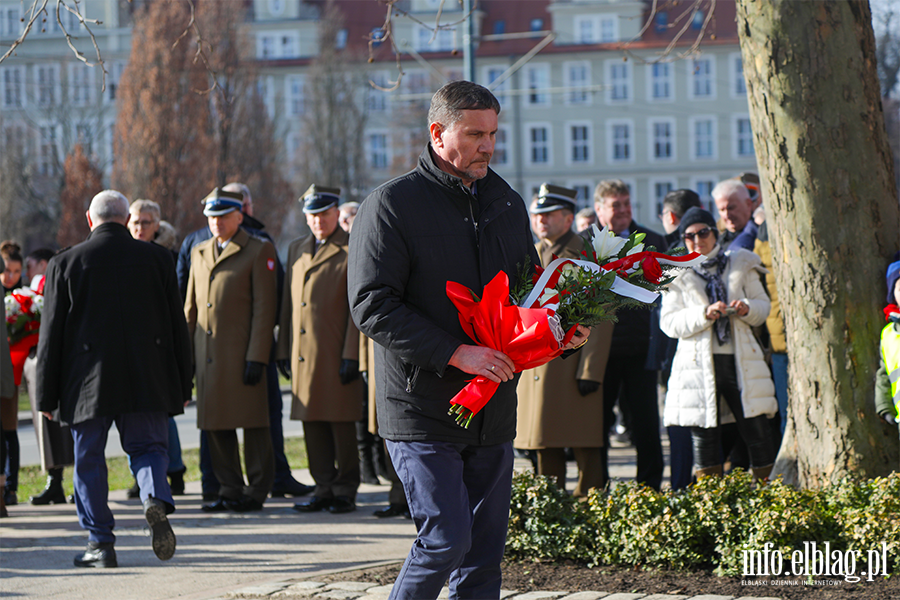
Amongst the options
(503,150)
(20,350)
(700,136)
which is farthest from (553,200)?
(700,136)

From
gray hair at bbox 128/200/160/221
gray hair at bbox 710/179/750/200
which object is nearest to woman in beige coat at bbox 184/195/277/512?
gray hair at bbox 128/200/160/221

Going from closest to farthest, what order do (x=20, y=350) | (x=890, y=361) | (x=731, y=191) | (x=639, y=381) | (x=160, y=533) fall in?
(x=890, y=361), (x=160, y=533), (x=639, y=381), (x=731, y=191), (x=20, y=350)

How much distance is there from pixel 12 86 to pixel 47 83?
14.7ft

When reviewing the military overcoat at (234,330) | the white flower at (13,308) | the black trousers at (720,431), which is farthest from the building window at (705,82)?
the black trousers at (720,431)

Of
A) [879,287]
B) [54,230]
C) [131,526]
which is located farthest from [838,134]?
[54,230]

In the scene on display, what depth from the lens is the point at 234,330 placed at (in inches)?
316

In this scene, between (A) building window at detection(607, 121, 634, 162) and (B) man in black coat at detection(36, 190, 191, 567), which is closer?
(B) man in black coat at detection(36, 190, 191, 567)

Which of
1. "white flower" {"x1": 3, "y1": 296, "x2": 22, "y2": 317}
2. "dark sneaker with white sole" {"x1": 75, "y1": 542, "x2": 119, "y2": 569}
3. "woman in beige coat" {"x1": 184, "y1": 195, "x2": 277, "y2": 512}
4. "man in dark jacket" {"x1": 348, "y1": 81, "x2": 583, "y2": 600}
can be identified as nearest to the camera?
"man in dark jacket" {"x1": 348, "y1": 81, "x2": 583, "y2": 600}

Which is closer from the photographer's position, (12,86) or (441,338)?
(441,338)

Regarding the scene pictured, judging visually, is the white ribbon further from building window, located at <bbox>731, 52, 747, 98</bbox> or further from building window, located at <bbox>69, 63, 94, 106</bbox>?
building window, located at <bbox>731, 52, 747, 98</bbox>

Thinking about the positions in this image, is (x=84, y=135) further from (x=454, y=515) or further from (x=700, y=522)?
(x=454, y=515)

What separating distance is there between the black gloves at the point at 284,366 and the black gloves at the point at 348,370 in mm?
601

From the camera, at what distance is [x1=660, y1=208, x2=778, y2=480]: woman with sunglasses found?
661 cm

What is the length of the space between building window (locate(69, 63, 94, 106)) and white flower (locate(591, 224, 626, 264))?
49007 mm
